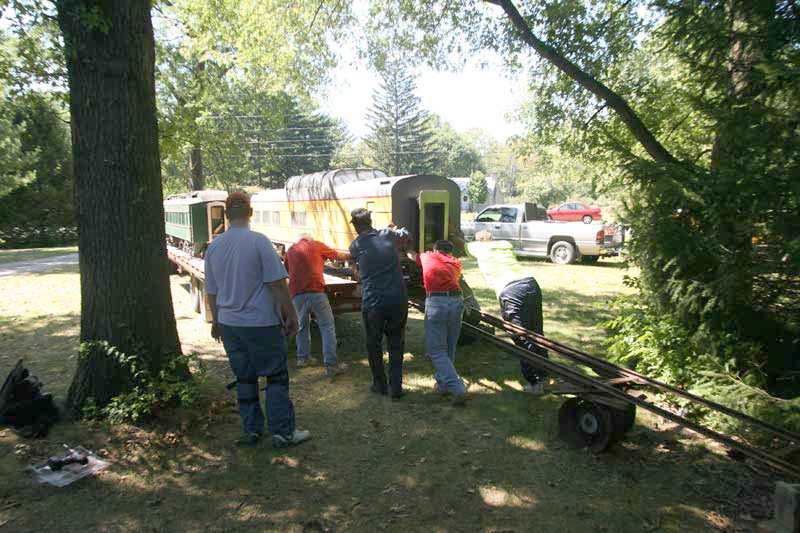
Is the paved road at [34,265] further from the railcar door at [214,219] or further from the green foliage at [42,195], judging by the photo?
the green foliage at [42,195]

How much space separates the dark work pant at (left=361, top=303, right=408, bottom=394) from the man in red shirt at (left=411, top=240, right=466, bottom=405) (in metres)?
0.30

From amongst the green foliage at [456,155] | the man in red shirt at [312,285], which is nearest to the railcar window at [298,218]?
the man in red shirt at [312,285]

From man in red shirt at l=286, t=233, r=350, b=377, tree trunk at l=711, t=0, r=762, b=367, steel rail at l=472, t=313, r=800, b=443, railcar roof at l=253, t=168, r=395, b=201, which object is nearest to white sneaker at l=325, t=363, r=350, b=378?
man in red shirt at l=286, t=233, r=350, b=377

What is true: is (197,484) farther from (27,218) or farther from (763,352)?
(27,218)

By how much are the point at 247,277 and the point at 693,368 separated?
173 inches

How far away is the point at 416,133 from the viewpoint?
57969 millimetres

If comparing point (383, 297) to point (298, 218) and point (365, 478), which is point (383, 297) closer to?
point (365, 478)

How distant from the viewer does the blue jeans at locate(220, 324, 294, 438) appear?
390cm

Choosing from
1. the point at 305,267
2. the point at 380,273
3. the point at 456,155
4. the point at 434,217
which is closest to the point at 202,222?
the point at 434,217

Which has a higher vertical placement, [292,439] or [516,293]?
[516,293]

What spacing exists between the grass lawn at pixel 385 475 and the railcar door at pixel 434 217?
378cm

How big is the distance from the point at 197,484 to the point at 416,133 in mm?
57299

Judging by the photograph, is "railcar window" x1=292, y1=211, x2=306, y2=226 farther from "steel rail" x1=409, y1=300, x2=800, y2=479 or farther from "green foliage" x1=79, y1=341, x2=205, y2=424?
"green foliage" x1=79, y1=341, x2=205, y2=424

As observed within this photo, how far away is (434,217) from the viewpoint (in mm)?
8891
